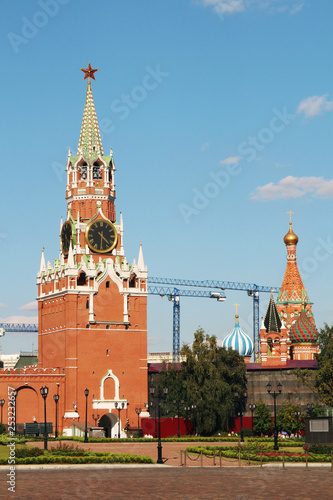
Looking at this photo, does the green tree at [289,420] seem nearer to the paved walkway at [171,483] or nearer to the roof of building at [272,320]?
the roof of building at [272,320]

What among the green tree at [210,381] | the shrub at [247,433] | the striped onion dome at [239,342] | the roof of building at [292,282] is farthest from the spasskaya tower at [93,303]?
the roof of building at [292,282]

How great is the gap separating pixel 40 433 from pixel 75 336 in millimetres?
13594

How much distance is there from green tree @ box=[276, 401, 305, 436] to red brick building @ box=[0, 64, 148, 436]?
16993mm

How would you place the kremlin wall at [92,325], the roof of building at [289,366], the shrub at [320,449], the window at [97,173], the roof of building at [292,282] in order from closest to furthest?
the shrub at [320,449] → the kremlin wall at [92,325] → the roof of building at [289,366] → the window at [97,173] → the roof of building at [292,282]

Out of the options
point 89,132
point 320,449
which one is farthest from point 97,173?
point 320,449

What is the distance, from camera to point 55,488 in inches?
1326

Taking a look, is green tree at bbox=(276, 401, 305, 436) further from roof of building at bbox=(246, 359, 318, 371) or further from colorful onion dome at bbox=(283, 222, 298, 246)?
colorful onion dome at bbox=(283, 222, 298, 246)

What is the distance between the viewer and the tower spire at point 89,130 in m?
103

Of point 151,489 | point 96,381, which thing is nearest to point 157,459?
point 151,489

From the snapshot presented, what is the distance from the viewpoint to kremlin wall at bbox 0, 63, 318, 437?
9262cm

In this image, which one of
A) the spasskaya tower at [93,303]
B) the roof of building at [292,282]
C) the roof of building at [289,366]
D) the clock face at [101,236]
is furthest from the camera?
the roof of building at [292,282]

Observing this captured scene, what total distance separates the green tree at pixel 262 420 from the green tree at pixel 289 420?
40.8 inches

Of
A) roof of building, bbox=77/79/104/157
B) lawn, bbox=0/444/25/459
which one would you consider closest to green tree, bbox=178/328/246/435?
roof of building, bbox=77/79/104/157

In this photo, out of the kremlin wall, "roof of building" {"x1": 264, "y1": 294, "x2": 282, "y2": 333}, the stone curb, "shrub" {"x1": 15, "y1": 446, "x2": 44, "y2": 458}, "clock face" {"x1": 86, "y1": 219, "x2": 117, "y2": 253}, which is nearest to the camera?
the stone curb
